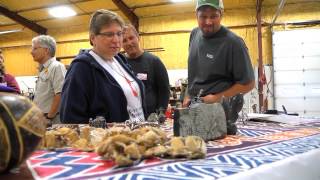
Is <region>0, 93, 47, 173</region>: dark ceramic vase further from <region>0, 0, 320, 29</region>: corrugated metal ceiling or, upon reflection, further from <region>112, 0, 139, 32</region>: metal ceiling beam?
<region>112, 0, 139, 32</region>: metal ceiling beam

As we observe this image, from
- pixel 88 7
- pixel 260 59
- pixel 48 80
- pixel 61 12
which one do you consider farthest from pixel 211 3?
pixel 61 12

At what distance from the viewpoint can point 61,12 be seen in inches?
405

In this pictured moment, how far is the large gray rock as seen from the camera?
3.70ft

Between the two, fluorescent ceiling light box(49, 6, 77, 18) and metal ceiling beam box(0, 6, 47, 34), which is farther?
metal ceiling beam box(0, 6, 47, 34)

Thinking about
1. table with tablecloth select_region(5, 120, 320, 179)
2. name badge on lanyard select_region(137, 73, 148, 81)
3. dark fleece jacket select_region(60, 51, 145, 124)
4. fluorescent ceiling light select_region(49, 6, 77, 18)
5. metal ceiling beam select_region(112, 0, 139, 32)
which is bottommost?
table with tablecloth select_region(5, 120, 320, 179)

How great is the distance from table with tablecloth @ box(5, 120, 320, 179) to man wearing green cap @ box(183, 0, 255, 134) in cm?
95

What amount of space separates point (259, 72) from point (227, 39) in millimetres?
6673

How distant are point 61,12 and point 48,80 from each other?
7708mm

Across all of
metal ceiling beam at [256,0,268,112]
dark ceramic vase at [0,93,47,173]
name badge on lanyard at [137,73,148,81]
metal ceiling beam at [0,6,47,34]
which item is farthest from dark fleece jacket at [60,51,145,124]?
metal ceiling beam at [0,6,47,34]

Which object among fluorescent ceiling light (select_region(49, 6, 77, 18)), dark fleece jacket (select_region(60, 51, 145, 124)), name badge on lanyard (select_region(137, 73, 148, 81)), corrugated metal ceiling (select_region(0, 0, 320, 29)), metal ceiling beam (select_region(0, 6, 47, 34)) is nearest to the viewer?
dark fleece jacket (select_region(60, 51, 145, 124))

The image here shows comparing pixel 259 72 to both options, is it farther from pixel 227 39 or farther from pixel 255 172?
pixel 255 172

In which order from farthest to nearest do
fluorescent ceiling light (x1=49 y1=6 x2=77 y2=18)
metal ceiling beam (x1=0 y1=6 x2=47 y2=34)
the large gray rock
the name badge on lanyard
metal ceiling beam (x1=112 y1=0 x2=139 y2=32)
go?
metal ceiling beam (x1=0 y1=6 x2=47 y2=34)
fluorescent ceiling light (x1=49 y1=6 x2=77 y2=18)
metal ceiling beam (x1=112 y1=0 x2=139 y2=32)
the name badge on lanyard
the large gray rock

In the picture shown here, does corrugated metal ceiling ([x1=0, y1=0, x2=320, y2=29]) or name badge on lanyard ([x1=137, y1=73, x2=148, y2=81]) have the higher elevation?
corrugated metal ceiling ([x1=0, y1=0, x2=320, y2=29])

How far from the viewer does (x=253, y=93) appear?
8328mm
